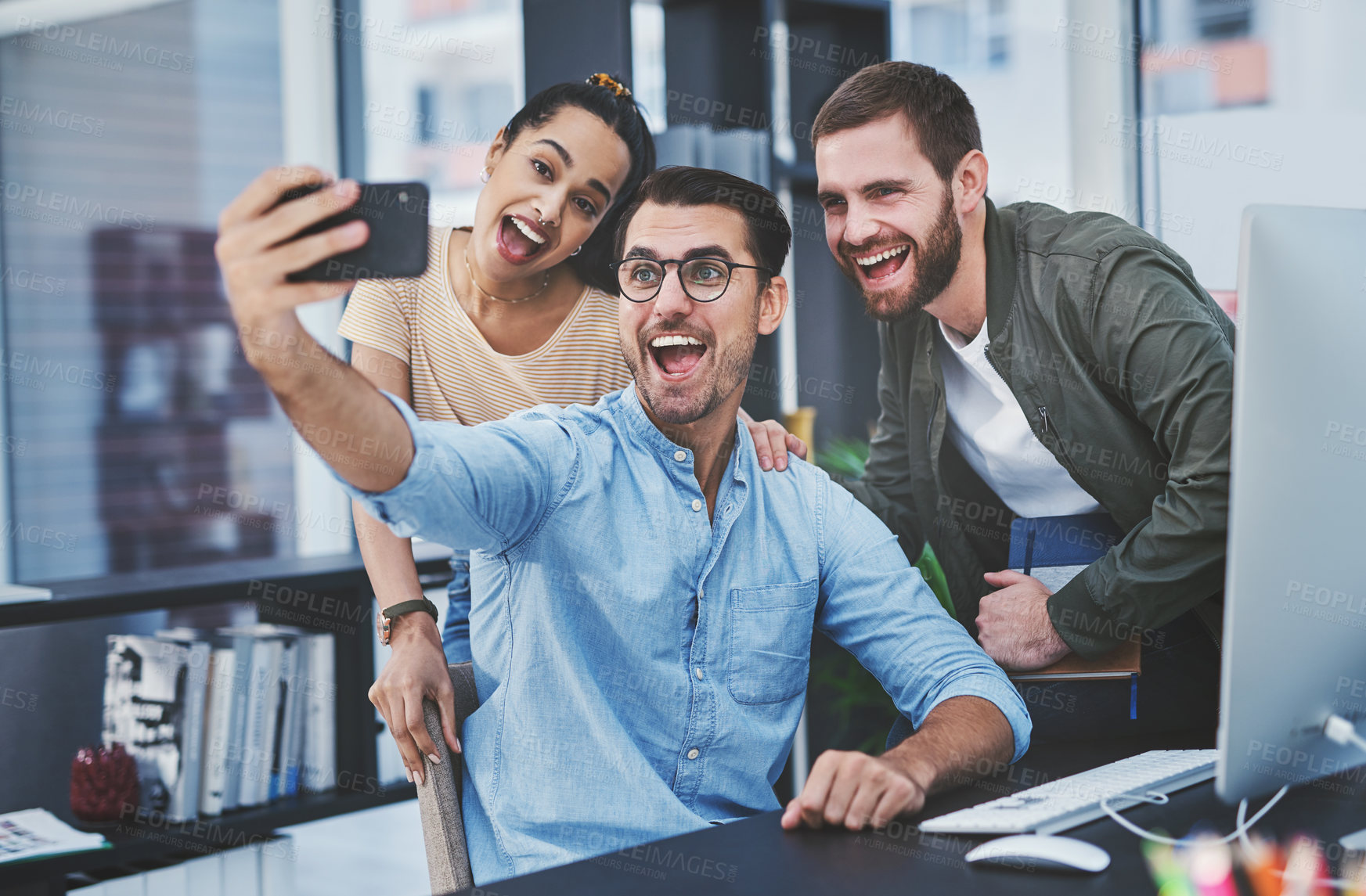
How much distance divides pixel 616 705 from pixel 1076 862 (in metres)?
0.73

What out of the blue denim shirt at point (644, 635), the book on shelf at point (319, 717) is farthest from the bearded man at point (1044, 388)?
the book on shelf at point (319, 717)

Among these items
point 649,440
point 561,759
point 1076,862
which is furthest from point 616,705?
point 1076,862

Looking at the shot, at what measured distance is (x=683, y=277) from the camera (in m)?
1.72

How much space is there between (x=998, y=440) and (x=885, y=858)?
1.09 m

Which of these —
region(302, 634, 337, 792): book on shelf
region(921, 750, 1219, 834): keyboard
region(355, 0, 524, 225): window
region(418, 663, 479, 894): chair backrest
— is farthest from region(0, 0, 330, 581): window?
region(921, 750, 1219, 834): keyboard

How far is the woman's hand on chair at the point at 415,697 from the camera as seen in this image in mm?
1529

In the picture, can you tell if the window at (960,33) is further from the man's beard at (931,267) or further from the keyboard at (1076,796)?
the keyboard at (1076,796)

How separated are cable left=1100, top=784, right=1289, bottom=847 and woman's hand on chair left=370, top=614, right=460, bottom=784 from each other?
827 mm

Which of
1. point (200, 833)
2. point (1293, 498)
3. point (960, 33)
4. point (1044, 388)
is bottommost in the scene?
point (200, 833)

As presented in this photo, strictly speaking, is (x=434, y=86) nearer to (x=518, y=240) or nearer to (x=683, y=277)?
(x=518, y=240)

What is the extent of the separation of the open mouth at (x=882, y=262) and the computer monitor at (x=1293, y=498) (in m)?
0.92

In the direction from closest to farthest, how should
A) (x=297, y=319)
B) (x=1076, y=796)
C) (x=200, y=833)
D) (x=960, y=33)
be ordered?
(x=297, y=319)
(x=1076, y=796)
(x=200, y=833)
(x=960, y=33)

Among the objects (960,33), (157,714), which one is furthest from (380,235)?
(960,33)

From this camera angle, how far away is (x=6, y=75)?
3152 mm
